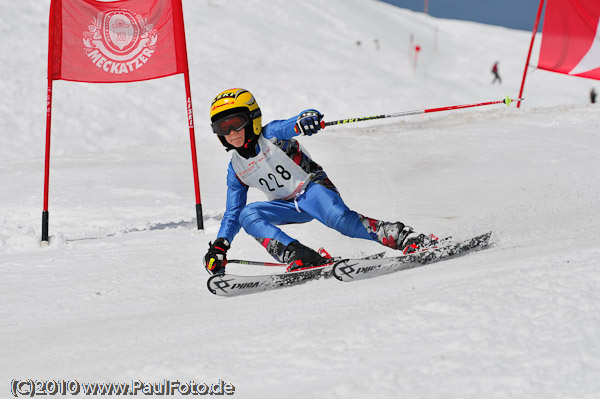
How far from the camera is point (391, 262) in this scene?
167 inches

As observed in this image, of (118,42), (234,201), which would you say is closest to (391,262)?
(234,201)

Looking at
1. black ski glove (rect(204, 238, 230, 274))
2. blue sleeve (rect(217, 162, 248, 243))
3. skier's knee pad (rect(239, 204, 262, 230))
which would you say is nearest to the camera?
black ski glove (rect(204, 238, 230, 274))

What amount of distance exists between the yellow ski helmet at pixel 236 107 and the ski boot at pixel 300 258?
97cm

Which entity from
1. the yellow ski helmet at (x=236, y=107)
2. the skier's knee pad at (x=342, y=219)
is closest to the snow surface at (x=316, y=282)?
the skier's knee pad at (x=342, y=219)

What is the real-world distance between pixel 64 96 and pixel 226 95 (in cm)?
1694

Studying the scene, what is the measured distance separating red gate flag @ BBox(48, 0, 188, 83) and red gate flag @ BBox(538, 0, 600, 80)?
19.4 ft

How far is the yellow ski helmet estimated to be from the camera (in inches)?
184

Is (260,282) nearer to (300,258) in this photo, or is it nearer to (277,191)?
(300,258)

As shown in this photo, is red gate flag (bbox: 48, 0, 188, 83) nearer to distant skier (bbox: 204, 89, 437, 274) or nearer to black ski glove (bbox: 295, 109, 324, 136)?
distant skier (bbox: 204, 89, 437, 274)

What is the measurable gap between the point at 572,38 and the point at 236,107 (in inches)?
271

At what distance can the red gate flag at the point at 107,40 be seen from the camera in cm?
675

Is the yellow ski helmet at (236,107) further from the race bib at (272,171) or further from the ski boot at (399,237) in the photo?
the ski boot at (399,237)

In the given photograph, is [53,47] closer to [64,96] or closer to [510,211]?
[510,211]

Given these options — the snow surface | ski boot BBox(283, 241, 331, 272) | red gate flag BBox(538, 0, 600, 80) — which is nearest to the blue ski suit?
ski boot BBox(283, 241, 331, 272)
